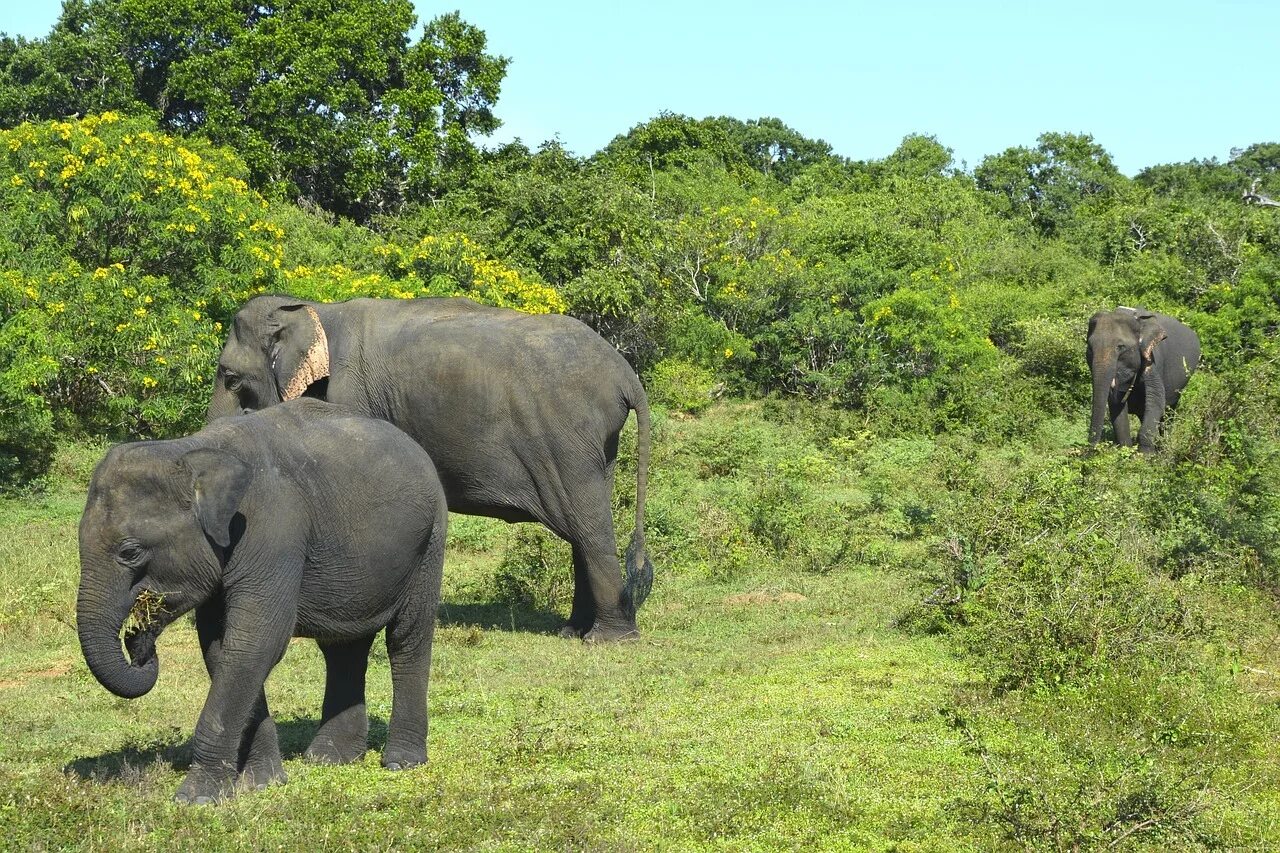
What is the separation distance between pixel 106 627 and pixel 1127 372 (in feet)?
50.5

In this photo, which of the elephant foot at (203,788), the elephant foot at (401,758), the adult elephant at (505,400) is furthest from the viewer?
the adult elephant at (505,400)

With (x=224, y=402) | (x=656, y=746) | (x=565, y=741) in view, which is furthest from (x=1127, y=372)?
(x=565, y=741)

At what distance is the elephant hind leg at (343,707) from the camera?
24.9 feet

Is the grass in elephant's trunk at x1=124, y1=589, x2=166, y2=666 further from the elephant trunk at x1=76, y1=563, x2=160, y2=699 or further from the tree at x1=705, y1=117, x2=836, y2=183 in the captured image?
the tree at x1=705, y1=117, x2=836, y2=183

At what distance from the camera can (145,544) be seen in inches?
248

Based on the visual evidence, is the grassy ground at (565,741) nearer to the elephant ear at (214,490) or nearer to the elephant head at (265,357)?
the elephant ear at (214,490)

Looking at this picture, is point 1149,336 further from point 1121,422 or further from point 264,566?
point 264,566

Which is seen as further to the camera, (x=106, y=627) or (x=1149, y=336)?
(x=1149, y=336)

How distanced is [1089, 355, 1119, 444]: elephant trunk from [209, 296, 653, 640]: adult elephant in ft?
31.2

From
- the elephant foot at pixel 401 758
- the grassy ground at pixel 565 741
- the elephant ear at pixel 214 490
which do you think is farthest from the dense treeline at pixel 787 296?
the elephant ear at pixel 214 490

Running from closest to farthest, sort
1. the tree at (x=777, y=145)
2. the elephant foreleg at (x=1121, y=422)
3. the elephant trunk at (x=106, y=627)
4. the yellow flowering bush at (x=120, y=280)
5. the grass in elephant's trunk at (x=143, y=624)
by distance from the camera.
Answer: the elephant trunk at (x=106, y=627), the grass in elephant's trunk at (x=143, y=624), the yellow flowering bush at (x=120, y=280), the elephant foreleg at (x=1121, y=422), the tree at (x=777, y=145)

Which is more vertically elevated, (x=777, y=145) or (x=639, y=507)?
(x=777, y=145)

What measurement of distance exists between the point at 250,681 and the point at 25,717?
2.74 meters

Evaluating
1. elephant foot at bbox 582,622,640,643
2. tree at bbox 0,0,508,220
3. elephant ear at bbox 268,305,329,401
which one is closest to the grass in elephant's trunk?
elephant ear at bbox 268,305,329,401
